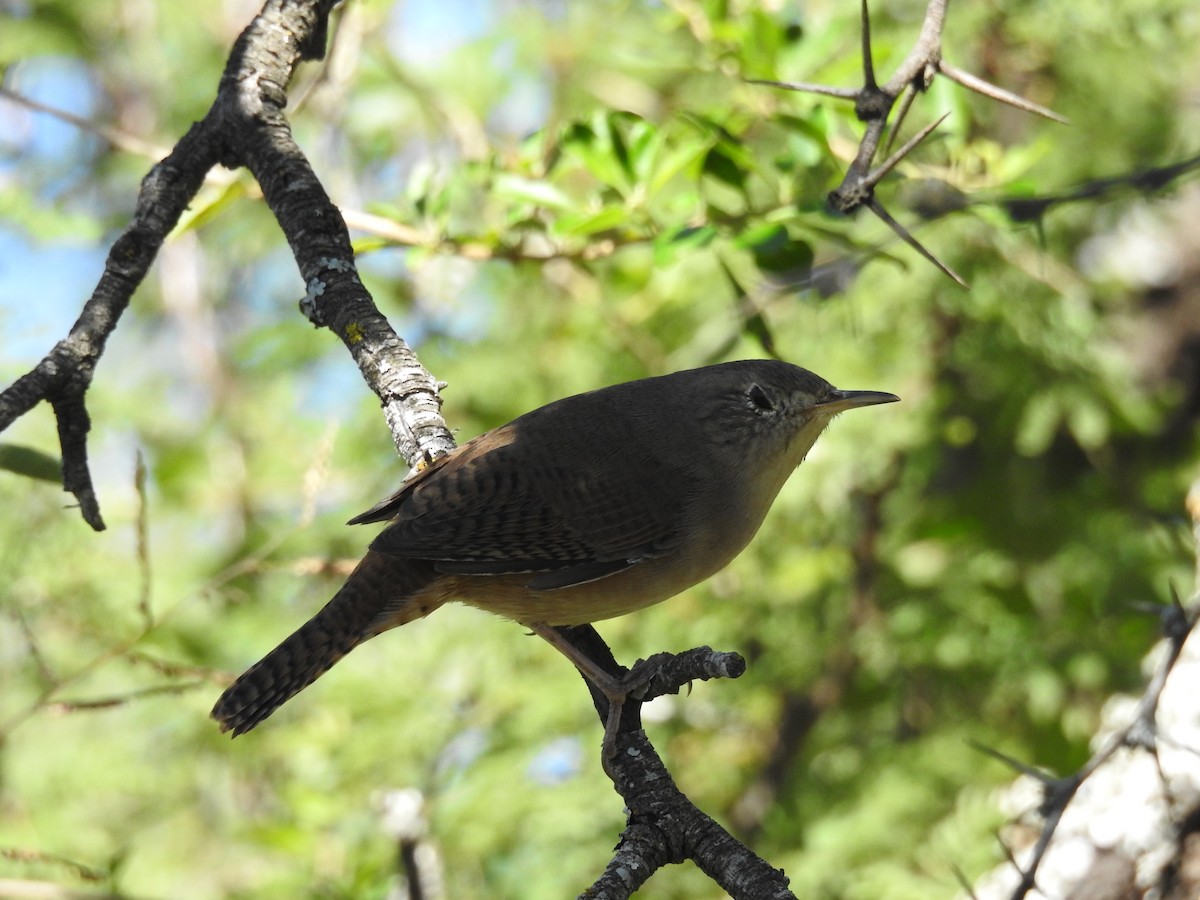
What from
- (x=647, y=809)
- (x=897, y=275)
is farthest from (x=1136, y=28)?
(x=647, y=809)

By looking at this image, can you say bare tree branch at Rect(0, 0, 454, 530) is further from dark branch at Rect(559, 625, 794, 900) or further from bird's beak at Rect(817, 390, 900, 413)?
bird's beak at Rect(817, 390, 900, 413)

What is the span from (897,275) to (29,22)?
5439 millimetres

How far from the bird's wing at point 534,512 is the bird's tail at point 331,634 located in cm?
11

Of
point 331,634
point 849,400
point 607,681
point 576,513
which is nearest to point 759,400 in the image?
point 849,400

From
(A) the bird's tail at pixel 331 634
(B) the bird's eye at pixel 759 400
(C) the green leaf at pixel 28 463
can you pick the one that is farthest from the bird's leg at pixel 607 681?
(C) the green leaf at pixel 28 463

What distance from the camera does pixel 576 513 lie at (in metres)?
2.83

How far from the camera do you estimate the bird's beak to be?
295cm

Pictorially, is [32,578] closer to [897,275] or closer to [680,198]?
[680,198]

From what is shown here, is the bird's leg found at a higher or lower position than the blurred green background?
lower

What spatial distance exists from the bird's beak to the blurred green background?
9.5 inches

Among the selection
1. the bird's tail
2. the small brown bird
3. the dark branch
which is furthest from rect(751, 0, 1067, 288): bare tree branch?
the bird's tail

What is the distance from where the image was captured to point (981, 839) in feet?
12.2

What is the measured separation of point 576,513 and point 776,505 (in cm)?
194

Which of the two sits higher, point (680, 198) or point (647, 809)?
point (680, 198)
